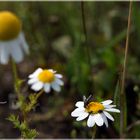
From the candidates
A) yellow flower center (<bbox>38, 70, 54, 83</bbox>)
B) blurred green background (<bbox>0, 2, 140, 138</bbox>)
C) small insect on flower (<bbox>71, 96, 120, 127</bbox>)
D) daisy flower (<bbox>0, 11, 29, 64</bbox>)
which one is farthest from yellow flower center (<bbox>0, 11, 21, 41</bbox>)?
blurred green background (<bbox>0, 2, 140, 138</bbox>)

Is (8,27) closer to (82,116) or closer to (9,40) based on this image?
(9,40)

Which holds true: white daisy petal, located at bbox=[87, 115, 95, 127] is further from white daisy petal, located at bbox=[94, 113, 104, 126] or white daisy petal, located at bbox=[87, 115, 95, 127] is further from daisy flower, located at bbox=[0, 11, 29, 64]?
daisy flower, located at bbox=[0, 11, 29, 64]

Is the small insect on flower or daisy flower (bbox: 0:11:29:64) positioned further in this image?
daisy flower (bbox: 0:11:29:64)

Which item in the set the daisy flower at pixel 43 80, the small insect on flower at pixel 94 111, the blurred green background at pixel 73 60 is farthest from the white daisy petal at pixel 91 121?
the daisy flower at pixel 43 80

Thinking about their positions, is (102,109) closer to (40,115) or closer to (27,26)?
(40,115)

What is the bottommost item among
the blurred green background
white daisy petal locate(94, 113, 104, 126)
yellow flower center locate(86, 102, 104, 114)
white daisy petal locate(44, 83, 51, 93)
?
the blurred green background

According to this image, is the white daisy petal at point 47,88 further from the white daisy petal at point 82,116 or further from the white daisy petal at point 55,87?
the white daisy petal at point 82,116
